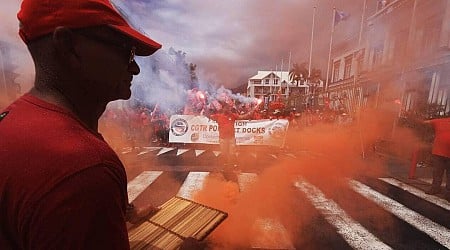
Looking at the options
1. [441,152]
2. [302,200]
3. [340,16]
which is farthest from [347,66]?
[302,200]

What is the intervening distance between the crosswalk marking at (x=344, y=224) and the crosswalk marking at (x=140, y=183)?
3.19 meters

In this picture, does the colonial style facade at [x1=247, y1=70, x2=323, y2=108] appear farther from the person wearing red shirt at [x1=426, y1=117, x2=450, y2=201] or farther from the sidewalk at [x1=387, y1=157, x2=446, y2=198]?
the person wearing red shirt at [x1=426, y1=117, x2=450, y2=201]

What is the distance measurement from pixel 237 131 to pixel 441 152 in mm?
6631

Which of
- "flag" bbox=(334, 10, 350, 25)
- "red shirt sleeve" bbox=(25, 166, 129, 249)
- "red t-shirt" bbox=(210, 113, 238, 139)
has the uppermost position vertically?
"flag" bbox=(334, 10, 350, 25)

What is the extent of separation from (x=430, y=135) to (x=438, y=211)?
315 cm

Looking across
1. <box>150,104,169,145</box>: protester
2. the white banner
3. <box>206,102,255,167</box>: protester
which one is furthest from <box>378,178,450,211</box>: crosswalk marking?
<box>150,104,169,145</box>: protester

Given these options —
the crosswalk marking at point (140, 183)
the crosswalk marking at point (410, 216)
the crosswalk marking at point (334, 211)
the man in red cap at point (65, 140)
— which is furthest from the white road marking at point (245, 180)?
the man in red cap at point (65, 140)

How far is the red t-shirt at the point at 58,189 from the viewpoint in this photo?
659mm

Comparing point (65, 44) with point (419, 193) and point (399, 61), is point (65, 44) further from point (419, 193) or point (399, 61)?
point (399, 61)

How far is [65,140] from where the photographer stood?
28.1 inches

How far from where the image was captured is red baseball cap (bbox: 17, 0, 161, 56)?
30.6 inches

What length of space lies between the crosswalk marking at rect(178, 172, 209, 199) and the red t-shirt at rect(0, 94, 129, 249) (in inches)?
178

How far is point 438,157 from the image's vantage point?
606 centimetres

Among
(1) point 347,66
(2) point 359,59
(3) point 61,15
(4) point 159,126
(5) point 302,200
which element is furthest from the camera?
(4) point 159,126
